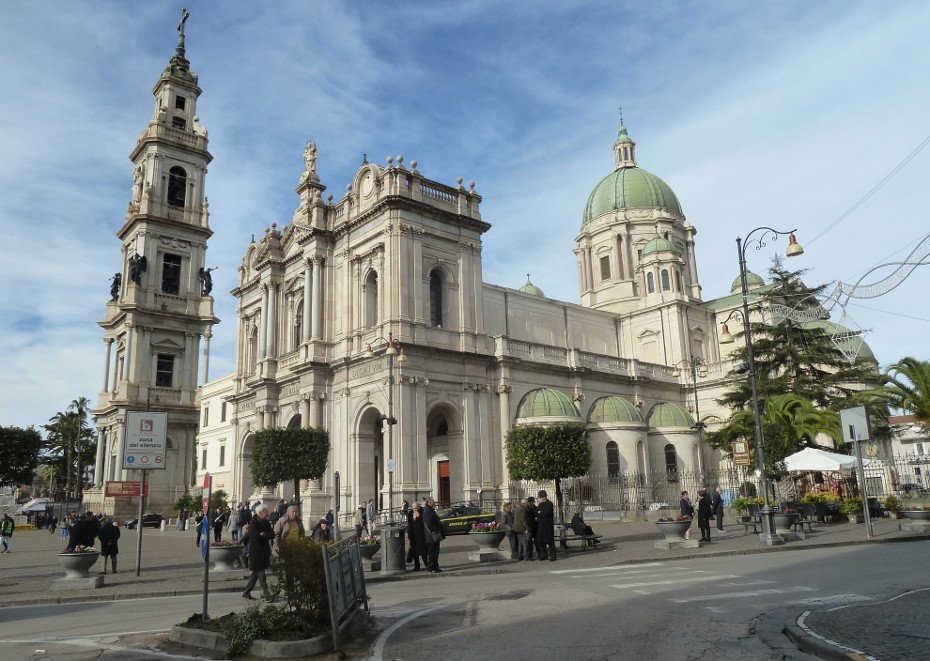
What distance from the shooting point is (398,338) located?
34625 mm

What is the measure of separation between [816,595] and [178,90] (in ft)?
230

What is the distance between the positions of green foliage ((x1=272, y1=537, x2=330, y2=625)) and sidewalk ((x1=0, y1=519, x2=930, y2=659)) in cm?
570

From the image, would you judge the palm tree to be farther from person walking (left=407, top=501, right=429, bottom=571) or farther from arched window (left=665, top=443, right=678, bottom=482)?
person walking (left=407, top=501, right=429, bottom=571)

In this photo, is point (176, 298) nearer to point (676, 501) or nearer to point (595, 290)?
point (595, 290)

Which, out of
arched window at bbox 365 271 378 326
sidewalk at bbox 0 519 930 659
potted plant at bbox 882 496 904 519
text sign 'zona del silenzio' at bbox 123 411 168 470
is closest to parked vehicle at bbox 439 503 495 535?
sidewalk at bbox 0 519 930 659

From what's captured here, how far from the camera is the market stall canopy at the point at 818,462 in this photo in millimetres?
29297

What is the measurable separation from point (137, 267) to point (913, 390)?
56.0 meters

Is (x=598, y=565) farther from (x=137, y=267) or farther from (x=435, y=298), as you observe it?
(x=137, y=267)

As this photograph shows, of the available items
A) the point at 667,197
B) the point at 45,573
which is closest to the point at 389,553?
the point at 45,573

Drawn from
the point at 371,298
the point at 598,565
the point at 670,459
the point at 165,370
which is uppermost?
the point at 165,370

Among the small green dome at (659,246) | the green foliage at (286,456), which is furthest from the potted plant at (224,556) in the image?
the small green dome at (659,246)

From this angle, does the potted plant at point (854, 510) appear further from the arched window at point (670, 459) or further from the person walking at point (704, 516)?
the arched window at point (670, 459)

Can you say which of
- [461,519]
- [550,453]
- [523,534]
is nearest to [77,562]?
[523,534]

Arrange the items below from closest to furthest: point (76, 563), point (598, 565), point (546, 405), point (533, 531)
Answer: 1. point (76, 563)
2. point (598, 565)
3. point (533, 531)
4. point (546, 405)
